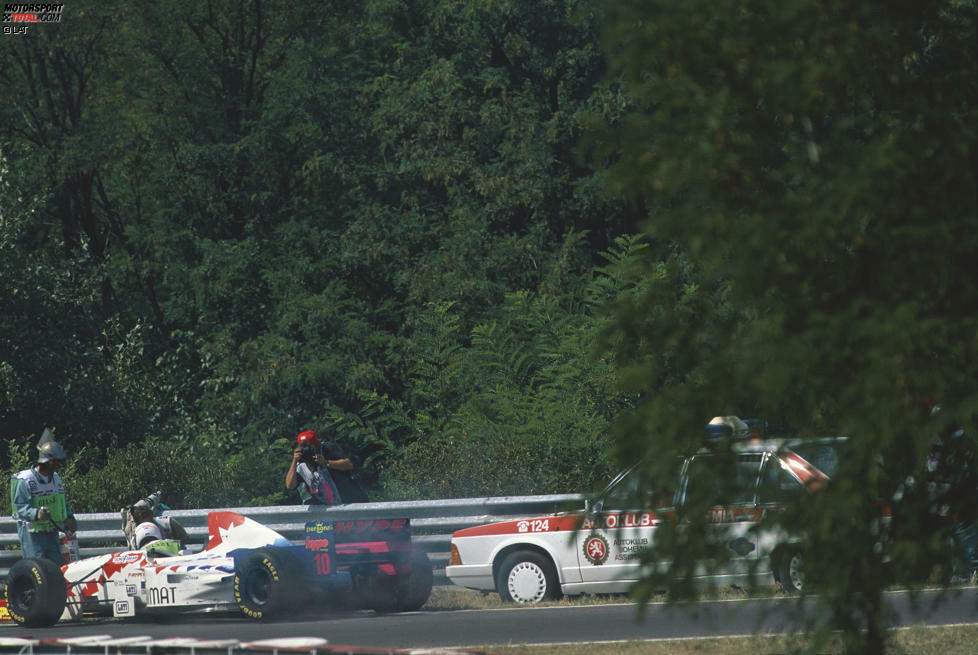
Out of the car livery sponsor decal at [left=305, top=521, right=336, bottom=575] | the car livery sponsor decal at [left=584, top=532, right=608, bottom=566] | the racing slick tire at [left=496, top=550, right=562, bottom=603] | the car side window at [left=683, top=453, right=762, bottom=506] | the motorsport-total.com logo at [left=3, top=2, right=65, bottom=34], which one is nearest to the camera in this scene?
the car side window at [left=683, top=453, right=762, bottom=506]

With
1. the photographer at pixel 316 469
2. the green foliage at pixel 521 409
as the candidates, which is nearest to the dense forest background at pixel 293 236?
the green foliage at pixel 521 409

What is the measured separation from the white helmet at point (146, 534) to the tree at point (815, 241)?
9.01 m

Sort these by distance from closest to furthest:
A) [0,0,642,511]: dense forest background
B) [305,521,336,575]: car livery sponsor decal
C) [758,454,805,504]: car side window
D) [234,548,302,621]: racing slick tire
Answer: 1. [758,454,805,504]: car side window
2. [234,548,302,621]: racing slick tire
3. [305,521,336,575]: car livery sponsor decal
4. [0,0,642,511]: dense forest background

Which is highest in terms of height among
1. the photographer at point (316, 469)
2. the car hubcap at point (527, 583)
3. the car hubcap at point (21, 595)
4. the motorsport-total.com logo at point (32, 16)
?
the motorsport-total.com logo at point (32, 16)

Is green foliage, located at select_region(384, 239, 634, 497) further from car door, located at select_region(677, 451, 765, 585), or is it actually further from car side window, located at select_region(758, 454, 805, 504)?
car side window, located at select_region(758, 454, 805, 504)

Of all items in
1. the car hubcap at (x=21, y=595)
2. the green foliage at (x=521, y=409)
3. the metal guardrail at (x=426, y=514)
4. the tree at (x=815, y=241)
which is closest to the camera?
the tree at (x=815, y=241)

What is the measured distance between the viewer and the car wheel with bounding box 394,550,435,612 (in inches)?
562

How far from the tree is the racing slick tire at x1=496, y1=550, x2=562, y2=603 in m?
8.29

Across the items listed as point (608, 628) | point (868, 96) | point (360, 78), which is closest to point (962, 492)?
point (868, 96)

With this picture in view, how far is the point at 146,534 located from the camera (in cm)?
1423

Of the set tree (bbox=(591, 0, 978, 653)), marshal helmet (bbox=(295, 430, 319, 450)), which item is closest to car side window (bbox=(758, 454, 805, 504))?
tree (bbox=(591, 0, 978, 653))

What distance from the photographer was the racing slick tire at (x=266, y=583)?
43.1 feet

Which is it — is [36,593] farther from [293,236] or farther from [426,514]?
[293,236]

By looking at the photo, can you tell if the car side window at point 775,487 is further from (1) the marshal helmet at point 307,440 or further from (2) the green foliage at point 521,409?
(2) the green foliage at point 521,409
